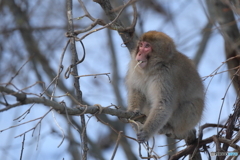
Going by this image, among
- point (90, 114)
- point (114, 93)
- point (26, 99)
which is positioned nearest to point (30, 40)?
point (114, 93)

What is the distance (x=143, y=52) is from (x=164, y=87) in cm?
44

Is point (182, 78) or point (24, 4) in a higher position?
point (24, 4)

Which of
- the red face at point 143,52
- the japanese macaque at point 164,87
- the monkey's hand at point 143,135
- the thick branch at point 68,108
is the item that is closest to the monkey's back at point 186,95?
the japanese macaque at point 164,87

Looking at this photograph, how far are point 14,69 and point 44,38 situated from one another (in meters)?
1.24

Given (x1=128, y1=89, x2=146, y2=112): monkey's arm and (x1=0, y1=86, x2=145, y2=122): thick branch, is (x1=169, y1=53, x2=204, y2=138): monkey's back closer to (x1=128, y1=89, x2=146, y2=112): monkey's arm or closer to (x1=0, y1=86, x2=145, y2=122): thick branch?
(x1=128, y1=89, x2=146, y2=112): monkey's arm

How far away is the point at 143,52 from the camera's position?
460 centimetres

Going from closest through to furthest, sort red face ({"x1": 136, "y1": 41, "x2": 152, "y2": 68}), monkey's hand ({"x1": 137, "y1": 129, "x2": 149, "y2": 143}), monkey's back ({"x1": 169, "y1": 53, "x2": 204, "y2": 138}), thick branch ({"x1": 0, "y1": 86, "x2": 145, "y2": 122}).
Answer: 1. thick branch ({"x1": 0, "y1": 86, "x2": 145, "y2": 122})
2. monkey's hand ({"x1": 137, "y1": 129, "x2": 149, "y2": 143})
3. red face ({"x1": 136, "y1": 41, "x2": 152, "y2": 68})
4. monkey's back ({"x1": 169, "y1": 53, "x2": 204, "y2": 138})

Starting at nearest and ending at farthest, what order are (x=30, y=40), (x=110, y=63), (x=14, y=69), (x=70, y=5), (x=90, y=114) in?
1. (x=90, y=114)
2. (x=70, y=5)
3. (x=14, y=69)
4. (x=30, y=40)
5. (x=110, y=63)

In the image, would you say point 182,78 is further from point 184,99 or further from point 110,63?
point 110,63

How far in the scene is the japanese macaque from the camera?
4.59 metres

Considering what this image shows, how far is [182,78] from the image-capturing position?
15.7 feet

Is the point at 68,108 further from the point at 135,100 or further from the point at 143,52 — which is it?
the point at 135,100

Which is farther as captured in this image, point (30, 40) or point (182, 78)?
point (30, 40)

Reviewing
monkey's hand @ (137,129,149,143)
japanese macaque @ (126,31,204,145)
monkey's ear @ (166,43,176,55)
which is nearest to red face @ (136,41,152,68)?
japanese macaque @ (126,31,204,145)
